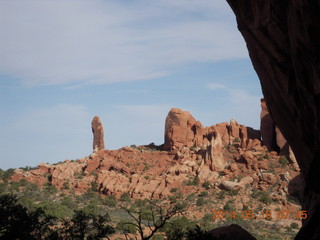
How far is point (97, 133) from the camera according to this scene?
9550 cm

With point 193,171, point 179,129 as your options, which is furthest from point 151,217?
point 179,129

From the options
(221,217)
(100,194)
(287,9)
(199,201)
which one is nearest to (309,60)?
(287,9)

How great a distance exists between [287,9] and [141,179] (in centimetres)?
6157

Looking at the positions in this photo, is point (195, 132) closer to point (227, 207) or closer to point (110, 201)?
point (110, 201)

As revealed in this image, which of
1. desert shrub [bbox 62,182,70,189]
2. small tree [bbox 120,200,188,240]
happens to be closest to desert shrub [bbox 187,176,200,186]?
small tree [bbox 120,200,188,240]

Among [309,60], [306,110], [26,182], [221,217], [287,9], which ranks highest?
[287,9]

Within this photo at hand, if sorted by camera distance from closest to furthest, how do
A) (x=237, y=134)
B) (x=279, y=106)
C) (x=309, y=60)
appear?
(x=309, y=60)
(x=279, y=106)
(x=237, y=134)

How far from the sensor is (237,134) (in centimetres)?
8606

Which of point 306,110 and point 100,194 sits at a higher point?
point 306,110

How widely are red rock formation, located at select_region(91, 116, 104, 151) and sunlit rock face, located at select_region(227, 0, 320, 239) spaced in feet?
248

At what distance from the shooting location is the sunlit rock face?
510 inches

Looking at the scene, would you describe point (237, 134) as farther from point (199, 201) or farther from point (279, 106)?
point (279, 106)

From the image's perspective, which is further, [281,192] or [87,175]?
[87,175]

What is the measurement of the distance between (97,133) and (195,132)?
26804 millimetres
